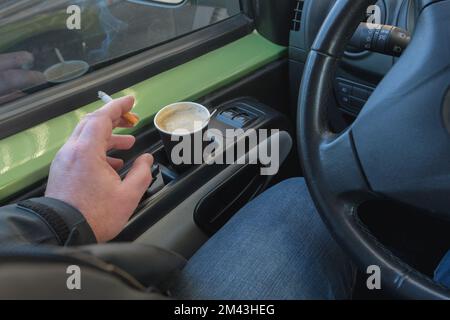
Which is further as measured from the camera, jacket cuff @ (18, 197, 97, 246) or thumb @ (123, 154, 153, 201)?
thumb @ (123, 154, 153, 201)

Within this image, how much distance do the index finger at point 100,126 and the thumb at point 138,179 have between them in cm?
7

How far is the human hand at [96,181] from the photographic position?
72 centimetres

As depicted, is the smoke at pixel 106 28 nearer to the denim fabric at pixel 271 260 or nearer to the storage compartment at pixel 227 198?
the storage compartment at pixel 227 198

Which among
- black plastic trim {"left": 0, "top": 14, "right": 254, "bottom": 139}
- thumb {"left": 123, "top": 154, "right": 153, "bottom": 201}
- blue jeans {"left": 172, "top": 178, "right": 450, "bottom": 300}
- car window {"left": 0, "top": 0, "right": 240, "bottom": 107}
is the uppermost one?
car window {"left": 0, "top": 0, "right": 240, "bottom": 107}

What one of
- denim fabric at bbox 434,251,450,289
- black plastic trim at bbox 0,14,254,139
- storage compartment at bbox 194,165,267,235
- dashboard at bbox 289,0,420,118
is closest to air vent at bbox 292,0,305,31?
dashboard at bbox 289,0,420,118

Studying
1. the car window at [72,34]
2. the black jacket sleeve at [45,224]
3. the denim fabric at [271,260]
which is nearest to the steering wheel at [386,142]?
the denim fabric at [271,260]

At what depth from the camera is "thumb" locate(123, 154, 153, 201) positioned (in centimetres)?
78

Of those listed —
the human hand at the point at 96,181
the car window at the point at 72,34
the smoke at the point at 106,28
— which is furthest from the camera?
the smoke at the point at 106,28

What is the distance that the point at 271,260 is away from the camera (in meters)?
0.80

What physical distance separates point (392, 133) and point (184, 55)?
2.47ft

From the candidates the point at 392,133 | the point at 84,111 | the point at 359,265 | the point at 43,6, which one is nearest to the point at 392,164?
the point at 392,133

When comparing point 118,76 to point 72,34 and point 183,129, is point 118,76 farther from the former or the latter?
point 183,129

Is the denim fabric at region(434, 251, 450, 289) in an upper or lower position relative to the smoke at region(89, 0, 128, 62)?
lower

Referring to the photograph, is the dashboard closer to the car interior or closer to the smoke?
the car interior
